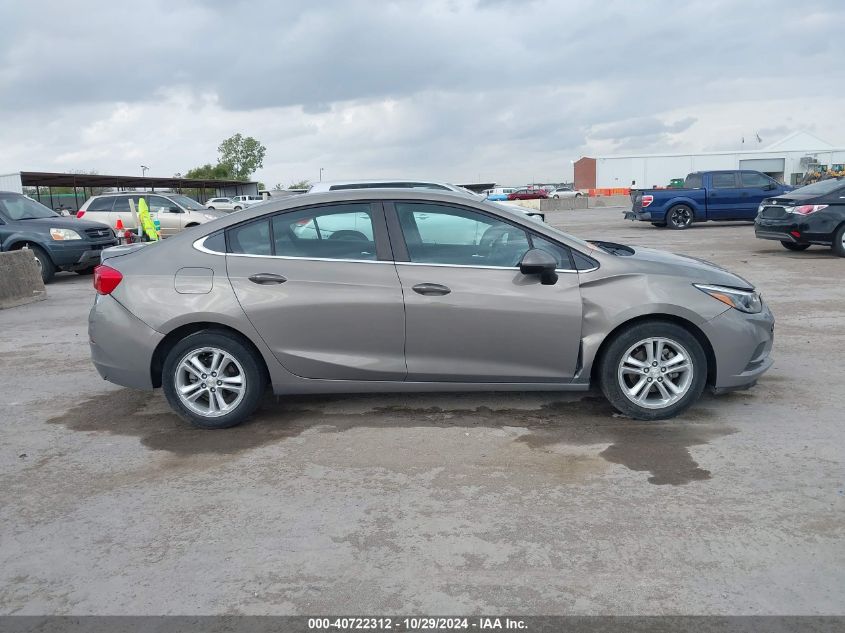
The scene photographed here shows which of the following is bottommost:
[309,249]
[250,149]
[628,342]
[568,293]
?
[628,342]

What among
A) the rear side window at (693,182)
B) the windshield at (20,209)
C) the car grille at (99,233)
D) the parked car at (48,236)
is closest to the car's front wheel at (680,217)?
the rear side window at (693,182)

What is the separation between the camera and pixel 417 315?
492cm

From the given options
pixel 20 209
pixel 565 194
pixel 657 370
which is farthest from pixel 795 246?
pixel 565 194

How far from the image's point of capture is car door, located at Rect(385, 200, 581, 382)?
490 centimetres


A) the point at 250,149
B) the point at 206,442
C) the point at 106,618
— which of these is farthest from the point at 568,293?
the point at 250,149

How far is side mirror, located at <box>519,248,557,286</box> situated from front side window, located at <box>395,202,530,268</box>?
0.49ft

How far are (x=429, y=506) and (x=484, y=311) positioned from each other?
1.55 metres

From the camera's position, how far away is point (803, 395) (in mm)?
5555

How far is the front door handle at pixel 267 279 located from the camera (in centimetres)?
501

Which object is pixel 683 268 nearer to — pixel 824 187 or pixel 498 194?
pixel 824 187

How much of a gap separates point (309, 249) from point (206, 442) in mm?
1515

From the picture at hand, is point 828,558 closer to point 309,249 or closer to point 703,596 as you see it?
point 703,596

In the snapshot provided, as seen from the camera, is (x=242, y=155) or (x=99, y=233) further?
(x=242, y=155)

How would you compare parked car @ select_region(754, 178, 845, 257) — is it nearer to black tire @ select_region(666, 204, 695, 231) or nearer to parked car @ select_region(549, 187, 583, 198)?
black tire @ select_region(666, 204, 695, 231)
